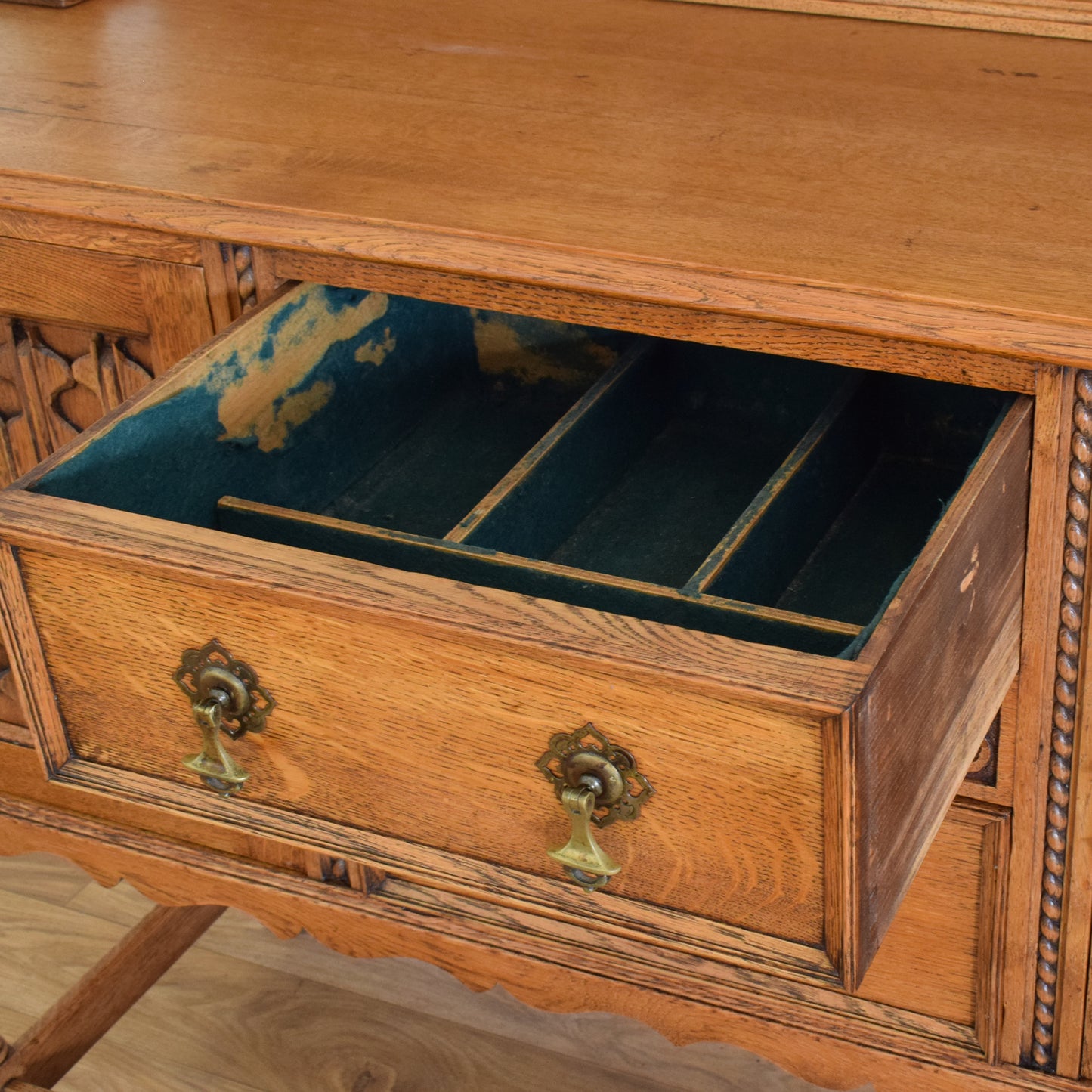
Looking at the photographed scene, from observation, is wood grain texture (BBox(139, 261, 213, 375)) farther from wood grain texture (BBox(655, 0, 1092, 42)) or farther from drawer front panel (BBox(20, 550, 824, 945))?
wood grain texture (BBox(655, 0, 1092, 42))

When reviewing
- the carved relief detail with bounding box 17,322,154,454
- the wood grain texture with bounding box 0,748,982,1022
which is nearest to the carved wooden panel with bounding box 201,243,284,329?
the carved relief detail with bounding box 17,322,154,454

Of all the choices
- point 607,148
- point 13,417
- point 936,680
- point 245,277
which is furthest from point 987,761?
point 13,417

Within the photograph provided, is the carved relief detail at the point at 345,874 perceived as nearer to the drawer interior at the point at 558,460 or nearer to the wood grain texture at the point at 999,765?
the drawer interior at the point at 558,460

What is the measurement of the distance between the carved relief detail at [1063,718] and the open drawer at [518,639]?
0.03m

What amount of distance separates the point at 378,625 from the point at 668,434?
1.91 feet

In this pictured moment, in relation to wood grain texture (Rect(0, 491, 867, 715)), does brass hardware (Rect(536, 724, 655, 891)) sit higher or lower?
lower

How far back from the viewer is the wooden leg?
138cm

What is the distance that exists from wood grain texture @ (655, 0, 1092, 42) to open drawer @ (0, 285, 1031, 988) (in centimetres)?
31

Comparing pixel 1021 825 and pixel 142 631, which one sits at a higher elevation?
pixel 142 631

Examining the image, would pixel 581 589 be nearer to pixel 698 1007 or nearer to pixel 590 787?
pixel 590 787

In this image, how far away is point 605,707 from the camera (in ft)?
2.51

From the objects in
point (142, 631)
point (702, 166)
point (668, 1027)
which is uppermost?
point (702, 166)

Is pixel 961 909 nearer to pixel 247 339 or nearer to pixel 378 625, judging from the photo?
pixel 378 625

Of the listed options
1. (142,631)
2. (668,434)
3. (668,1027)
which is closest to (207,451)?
(142,631)
